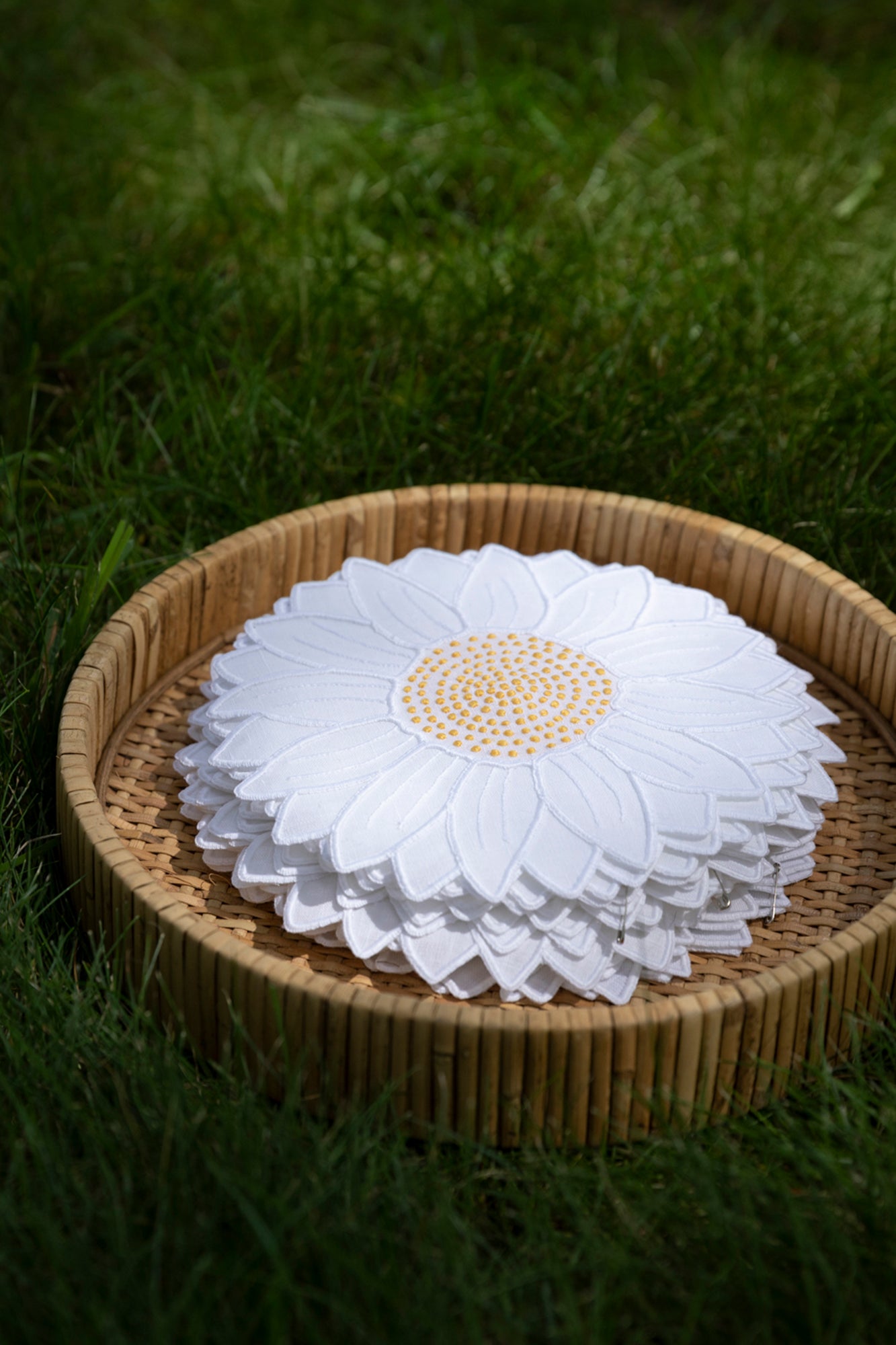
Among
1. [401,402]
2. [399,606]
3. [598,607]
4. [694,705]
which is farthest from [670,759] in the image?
[401,402]

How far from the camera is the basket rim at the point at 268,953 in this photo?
3.21ft

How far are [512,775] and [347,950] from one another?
0.21 m

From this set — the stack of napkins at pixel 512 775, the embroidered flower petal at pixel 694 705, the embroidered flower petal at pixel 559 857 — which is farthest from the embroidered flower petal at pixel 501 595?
the embroidered flower petal at pixel 559 857

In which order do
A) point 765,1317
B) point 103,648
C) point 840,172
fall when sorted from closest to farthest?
point 765,1317 < point 103,648 < point 840,172

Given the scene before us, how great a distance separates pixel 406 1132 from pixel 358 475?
1083mm

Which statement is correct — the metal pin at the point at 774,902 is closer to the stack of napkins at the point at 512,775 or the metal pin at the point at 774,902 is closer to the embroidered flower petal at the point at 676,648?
the stack of napkins at the point at 512,775

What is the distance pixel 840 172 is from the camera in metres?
2.53

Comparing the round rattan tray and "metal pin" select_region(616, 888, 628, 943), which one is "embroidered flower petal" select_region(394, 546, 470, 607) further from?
"metal pin" select_region(616, 888, 628, 943)

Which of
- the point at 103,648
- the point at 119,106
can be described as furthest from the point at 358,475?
the point at 119,106

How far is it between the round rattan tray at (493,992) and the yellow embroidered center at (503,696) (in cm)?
23

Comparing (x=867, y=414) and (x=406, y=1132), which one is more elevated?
(x=867, y=414)

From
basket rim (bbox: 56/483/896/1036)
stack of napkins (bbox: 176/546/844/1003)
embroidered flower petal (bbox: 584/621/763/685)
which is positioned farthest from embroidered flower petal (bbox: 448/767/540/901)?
embroidered flower petal (bbox: 584/621/763/685)

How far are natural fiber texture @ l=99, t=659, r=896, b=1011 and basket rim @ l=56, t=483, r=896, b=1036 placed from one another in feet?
0.07

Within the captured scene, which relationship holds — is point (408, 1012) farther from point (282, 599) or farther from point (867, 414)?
point (867, 414)
